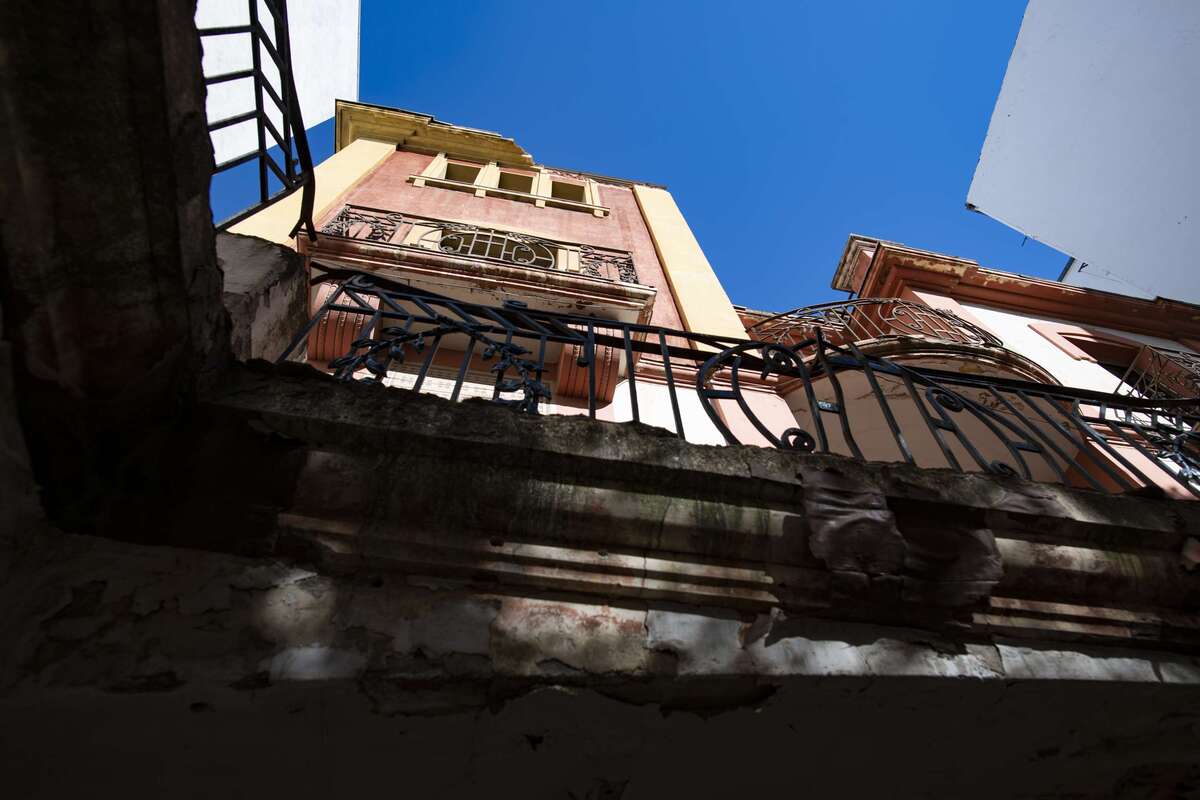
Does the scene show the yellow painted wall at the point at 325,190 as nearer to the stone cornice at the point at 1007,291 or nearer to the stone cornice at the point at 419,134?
the stone cornice at the point at 419,134

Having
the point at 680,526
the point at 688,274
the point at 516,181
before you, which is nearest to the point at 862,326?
the point at 688,274

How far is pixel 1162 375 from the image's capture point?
39.0 ft

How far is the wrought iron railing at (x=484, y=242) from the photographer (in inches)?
330

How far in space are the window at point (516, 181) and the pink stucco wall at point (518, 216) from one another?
204 centimetres

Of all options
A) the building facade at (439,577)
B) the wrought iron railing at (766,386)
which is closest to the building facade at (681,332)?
the wrought iron railing at (766,386)

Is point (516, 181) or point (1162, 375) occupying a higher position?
point (516, 181)

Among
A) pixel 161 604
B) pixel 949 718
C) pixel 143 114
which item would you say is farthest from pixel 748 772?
pixel 143 114

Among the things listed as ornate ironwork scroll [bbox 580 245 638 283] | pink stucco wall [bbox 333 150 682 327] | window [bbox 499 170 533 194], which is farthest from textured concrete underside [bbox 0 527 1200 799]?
window [bbox 499 170 533 194]

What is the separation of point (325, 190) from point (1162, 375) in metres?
16.0

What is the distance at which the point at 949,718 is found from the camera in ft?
5.65

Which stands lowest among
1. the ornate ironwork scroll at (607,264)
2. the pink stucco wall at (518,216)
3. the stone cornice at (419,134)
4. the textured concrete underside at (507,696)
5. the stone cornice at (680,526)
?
the pink stucco wall at (518,216)

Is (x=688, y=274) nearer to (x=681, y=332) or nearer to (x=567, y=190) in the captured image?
(x=567, y=190)

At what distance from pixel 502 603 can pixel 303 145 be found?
2.37 metres

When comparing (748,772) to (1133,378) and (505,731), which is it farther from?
(1133,378)
